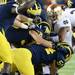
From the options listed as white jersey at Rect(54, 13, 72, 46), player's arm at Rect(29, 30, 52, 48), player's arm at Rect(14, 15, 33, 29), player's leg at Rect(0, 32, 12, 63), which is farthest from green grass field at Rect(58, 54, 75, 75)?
player's leg at Rect(0, 32, 12, 63)

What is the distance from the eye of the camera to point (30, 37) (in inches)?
167

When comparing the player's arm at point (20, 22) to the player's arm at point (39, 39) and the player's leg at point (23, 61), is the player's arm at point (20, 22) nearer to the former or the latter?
the player's arm at point (39, 39)

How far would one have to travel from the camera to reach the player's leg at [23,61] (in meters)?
3.47

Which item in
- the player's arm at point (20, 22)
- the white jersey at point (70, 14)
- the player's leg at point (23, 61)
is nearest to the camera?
the player's leg at point (23, 61)

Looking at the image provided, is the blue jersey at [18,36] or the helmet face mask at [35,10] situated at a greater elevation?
the helmet face mask at [35,10]

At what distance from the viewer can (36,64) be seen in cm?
381

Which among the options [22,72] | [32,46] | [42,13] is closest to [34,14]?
[42,13]

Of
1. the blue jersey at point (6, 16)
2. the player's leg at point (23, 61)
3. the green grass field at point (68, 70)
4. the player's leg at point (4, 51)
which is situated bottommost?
the green grass field at point (68, 70)

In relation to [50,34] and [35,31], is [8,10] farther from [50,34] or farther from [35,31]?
[50,34]

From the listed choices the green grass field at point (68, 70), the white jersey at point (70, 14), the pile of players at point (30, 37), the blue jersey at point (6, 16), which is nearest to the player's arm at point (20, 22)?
the pile of players at point (30, 37)

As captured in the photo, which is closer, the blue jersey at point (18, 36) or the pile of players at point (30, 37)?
the pile of players at point (30, 37)

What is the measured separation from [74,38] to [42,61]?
1.19 meters

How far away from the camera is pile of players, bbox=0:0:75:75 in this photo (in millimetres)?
3490

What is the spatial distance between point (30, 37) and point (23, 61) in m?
0.77
